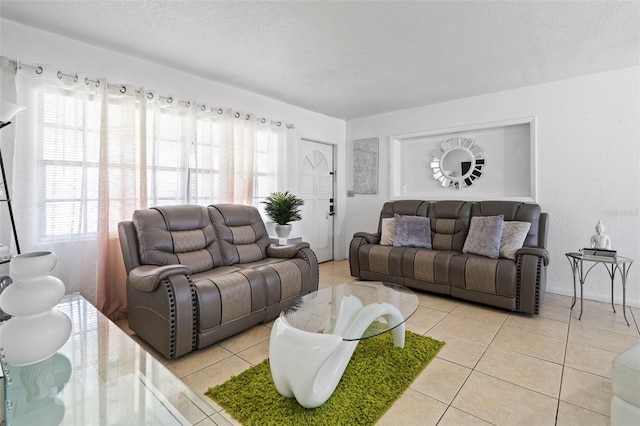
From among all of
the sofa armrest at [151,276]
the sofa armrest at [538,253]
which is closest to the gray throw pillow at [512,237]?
the sofa armrest at [538,253]

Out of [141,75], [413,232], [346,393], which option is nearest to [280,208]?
[413,232]

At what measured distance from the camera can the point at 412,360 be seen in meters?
2.15

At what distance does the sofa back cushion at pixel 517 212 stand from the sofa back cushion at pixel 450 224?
13 centimetres

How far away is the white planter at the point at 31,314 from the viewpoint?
138cm

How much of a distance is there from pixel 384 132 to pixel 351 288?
125 inches

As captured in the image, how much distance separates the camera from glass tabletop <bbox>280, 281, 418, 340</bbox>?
185 cm

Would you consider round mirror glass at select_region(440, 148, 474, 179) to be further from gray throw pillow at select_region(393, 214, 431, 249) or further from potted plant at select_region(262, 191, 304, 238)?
potted plant at select_region(262, 191, 304, 238)

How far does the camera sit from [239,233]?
3273 millimetres

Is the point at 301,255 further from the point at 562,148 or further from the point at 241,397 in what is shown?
the point at 562,148

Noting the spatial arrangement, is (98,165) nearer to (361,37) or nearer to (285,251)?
(285,251)

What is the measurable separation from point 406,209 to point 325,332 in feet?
9.38

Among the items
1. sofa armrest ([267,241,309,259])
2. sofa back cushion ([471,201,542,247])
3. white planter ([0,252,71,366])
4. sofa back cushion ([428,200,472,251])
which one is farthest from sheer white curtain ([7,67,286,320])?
sofa back cushion ([471,201,542,247])

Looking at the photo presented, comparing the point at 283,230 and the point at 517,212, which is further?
the point at 283,230

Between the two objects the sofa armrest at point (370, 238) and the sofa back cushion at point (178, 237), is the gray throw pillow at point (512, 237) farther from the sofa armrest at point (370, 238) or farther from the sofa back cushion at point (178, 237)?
the sofa back cushion at point (178, 237)
